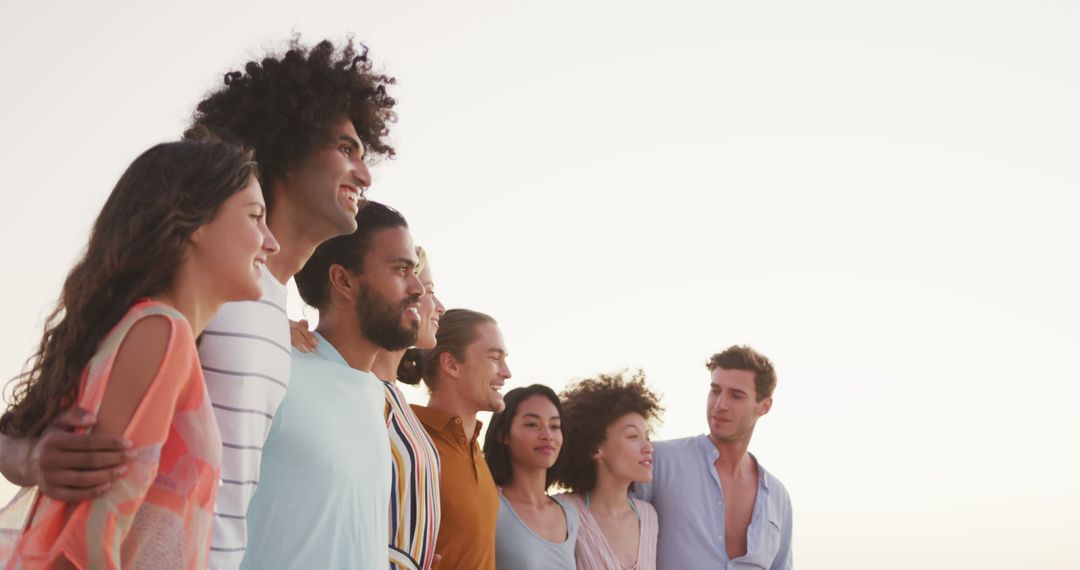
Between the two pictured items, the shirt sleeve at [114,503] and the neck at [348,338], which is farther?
the neck at [348,338]

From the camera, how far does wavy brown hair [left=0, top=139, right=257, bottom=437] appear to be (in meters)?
2.60

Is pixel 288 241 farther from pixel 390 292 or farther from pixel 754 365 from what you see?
pixel 754 365

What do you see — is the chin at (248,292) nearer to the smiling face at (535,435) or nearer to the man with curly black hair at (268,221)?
the man with curly black hair at (268,221)

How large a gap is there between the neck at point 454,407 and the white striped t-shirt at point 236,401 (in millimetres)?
2814

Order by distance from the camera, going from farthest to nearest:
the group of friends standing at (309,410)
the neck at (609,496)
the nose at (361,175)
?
the neck at (609,496) < the nose at (361,175) < the group of friends standing at (309,410)

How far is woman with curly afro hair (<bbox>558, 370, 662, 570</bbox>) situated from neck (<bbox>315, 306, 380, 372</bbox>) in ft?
8.65

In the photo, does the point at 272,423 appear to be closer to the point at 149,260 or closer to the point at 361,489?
the point at 361,489

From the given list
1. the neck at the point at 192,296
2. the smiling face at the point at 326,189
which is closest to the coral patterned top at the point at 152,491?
the neck at the point at 192,296

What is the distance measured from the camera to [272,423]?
379 centimetres

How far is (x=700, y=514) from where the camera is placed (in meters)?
7.58

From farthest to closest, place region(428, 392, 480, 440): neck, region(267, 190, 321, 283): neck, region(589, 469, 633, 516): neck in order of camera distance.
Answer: region(589, 469, 633, 516): neck → region(428, 392, 480, 440): neck → region(267, 190, 321, 283): neck

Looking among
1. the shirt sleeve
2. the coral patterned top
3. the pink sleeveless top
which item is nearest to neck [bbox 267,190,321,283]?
the coral patterned top

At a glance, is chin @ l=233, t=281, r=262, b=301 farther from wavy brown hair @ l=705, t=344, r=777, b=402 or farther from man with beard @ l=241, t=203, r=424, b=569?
wavy brown hair @ l=705, t=344, r=777, b=402

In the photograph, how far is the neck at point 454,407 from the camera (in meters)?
6.27
